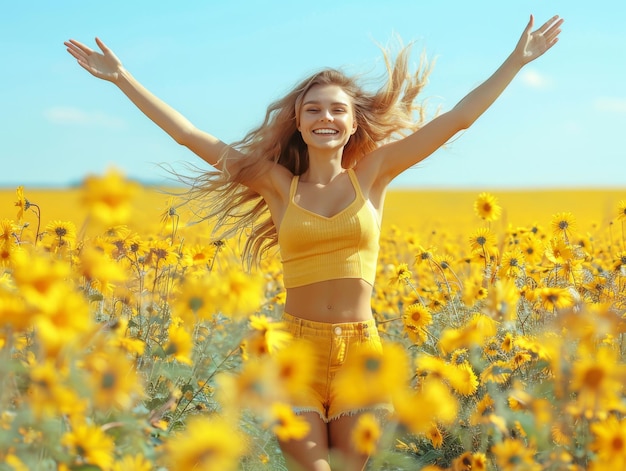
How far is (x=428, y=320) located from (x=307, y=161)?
1049mm

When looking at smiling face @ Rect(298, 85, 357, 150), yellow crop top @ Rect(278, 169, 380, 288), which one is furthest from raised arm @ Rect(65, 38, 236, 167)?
yellow crop top @ Rect(278, 169, 380, 288)

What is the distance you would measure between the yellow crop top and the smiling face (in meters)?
0.33

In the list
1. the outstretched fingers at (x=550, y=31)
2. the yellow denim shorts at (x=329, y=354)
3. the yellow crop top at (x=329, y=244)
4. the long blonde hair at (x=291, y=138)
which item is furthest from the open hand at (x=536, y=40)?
the yellow denim shorts at (x=329, y=354)

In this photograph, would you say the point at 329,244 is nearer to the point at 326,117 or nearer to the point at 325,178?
the point at 325,178

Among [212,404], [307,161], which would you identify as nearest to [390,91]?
[307,161]

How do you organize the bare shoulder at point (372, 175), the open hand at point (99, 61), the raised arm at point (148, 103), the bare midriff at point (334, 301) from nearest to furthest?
1. the bare midriff at point (334, 301)
2. the bare shoulder at point (372, 175)
3. the raised arm at point (148, 103)
4. the open hand at point (99, 61)

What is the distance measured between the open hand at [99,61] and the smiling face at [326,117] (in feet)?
3.01

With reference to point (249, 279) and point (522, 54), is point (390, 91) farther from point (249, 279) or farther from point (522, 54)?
point (249, 279)

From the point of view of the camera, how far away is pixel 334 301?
2.98 metres

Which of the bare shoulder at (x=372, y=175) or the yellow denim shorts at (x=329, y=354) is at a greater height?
the bare shoulder at (x=372, y=175)

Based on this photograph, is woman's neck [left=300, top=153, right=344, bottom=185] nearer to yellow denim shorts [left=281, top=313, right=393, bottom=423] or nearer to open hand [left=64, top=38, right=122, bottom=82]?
yellow denim shorts [left=281, top=313, right=393, bottom=423]

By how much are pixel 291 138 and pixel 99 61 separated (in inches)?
38.2

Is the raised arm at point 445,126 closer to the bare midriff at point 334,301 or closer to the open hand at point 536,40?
the open hand at point 536,40

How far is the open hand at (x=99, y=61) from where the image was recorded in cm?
359
